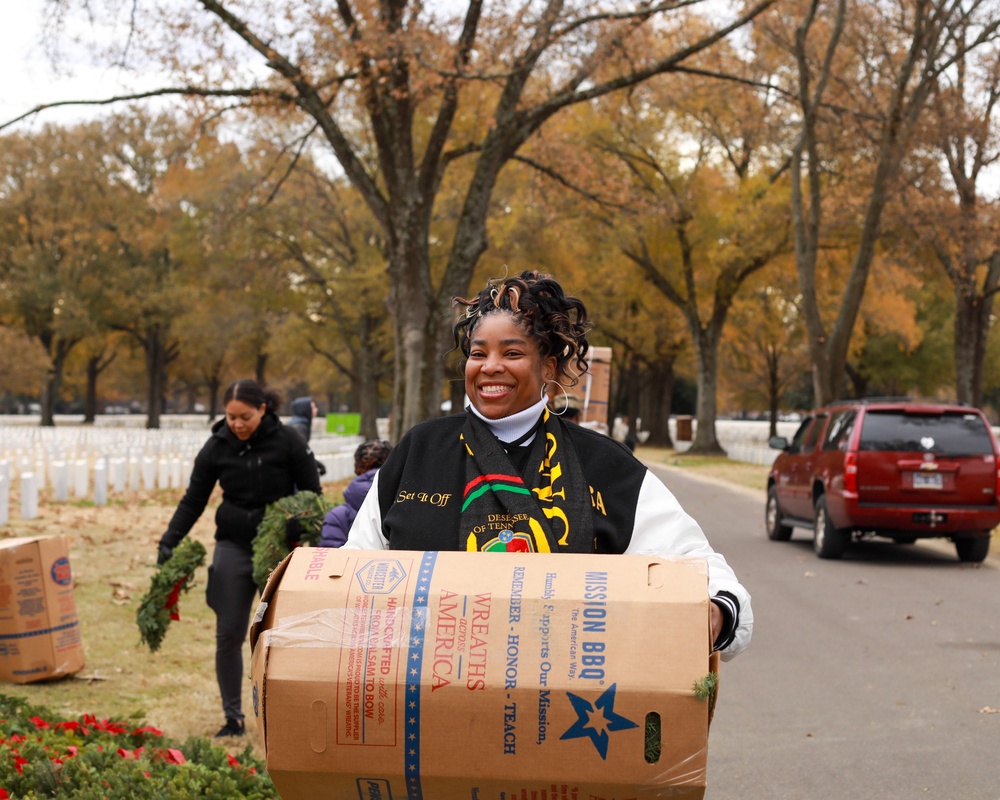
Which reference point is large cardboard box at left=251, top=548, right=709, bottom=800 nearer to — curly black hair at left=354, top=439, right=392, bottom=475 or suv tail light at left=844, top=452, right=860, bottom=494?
curly black hair at left=354, top=439, right=392, bottom=475

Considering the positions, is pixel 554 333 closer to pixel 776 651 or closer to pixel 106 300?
pixel 776 651

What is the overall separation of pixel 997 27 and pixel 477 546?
22467 millimetres

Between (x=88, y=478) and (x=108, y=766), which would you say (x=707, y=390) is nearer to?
(x=88, y=478)

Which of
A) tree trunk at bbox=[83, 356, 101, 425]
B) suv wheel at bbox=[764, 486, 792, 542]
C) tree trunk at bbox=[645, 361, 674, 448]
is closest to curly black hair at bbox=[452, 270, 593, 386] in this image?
suv wheel at bbox=[764, 486, 792, 542]

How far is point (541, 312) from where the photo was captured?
3.11 metres

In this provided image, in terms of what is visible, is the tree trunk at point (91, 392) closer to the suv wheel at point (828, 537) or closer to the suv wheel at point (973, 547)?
the suv wheel at point (828, 537)

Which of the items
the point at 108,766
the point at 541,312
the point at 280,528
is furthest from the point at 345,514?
the point at 541,312

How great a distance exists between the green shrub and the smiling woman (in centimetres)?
219

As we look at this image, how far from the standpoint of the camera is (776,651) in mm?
9016

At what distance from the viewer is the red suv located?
537 inches

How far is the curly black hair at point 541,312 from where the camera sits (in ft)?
10.1

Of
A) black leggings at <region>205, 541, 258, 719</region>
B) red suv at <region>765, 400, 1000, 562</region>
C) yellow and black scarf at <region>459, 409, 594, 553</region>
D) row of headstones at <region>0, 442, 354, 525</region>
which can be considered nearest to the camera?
yellow and black scarf at <region>459, 409, 594, 553</region>

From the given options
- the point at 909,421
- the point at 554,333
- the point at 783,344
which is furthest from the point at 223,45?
the point at 783,344

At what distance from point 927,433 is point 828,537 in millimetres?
1611
